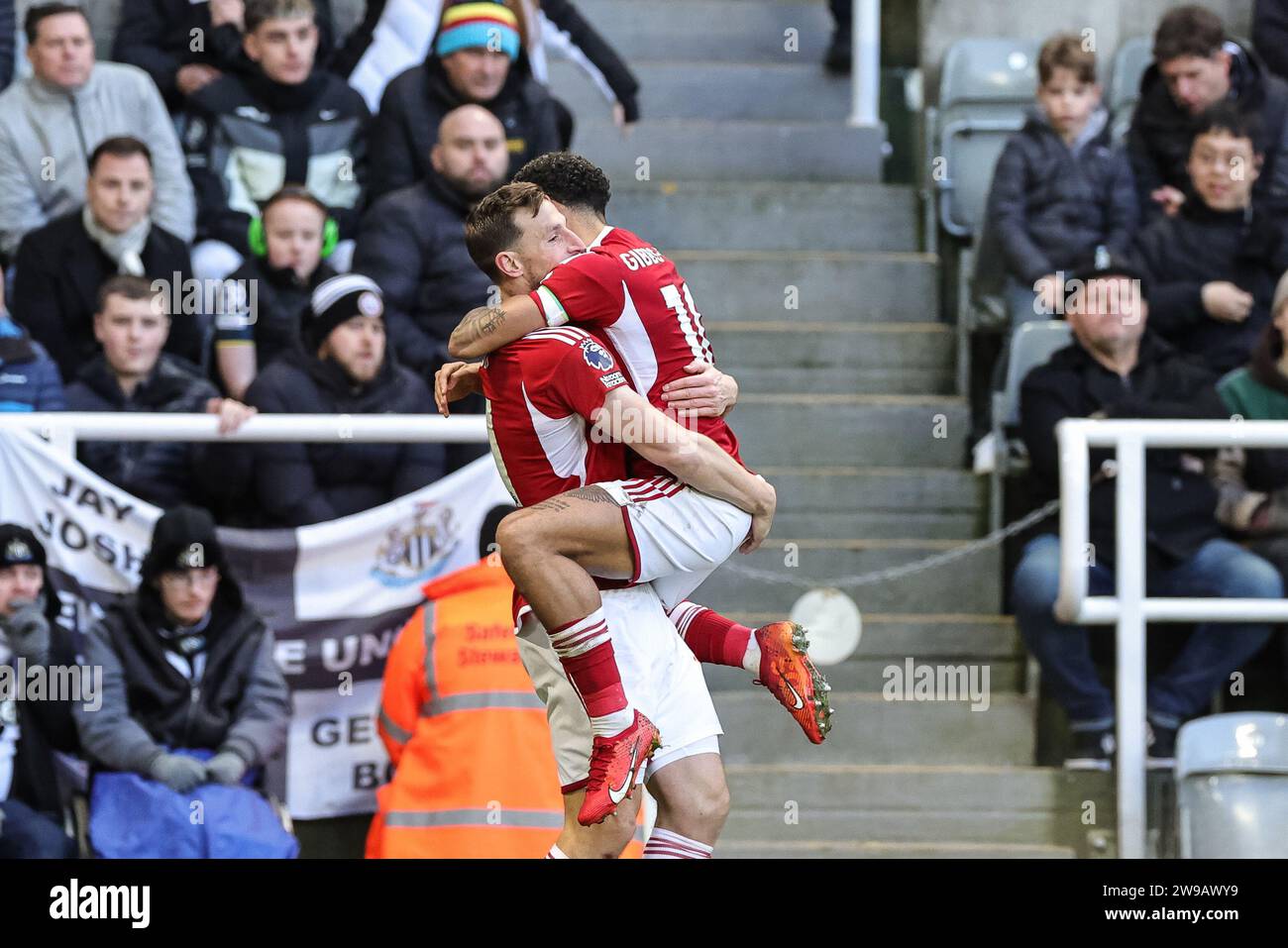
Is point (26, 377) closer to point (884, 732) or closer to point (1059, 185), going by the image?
point (884, 732)

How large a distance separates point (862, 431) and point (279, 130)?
287 cm

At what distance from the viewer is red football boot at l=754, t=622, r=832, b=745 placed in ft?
17.5

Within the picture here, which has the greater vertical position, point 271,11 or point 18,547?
point 271,11

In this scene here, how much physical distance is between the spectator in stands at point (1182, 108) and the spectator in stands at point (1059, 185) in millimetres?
175

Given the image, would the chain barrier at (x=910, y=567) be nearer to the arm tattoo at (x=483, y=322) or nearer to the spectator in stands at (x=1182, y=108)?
the spectator in stands at (x=1182, y=108)

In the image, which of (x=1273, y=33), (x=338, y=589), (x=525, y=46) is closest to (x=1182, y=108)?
(x=1273, y=33)

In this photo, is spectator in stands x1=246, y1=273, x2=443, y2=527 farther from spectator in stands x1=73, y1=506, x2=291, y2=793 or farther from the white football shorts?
the white football shorts

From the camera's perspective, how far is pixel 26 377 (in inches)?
313

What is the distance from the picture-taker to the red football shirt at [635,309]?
5074mm

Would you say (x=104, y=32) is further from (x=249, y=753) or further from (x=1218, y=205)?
(x=1218, y=205)

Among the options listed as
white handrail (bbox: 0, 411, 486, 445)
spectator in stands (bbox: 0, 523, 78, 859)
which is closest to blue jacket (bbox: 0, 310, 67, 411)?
white handrail (bbox: 0, 411, 486, 445)
